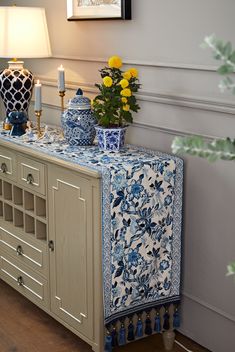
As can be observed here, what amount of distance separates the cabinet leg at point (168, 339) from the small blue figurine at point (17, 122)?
106cm

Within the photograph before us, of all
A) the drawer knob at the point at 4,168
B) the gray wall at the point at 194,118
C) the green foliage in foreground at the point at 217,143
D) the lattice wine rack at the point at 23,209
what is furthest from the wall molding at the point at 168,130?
the green foliage in foreground at the point at 217,143

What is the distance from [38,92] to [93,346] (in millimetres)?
1116

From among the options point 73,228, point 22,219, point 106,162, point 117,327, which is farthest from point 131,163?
point 22,219

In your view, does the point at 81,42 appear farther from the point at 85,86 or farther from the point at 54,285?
the point at 54,285

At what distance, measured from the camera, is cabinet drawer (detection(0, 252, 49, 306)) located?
2.39 m

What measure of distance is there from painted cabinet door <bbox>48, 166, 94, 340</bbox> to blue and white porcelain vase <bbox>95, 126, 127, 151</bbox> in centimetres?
20

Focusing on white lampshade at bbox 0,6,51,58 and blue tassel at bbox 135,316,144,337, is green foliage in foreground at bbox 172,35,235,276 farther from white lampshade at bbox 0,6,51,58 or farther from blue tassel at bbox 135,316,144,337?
white lampshade at bbox 0,6,51,58

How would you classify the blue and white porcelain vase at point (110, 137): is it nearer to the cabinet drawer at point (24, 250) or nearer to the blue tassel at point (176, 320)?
the cabinet drawer at point (24, 250)

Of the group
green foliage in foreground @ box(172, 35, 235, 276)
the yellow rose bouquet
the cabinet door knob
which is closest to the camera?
green foliage in foreground @ box(172, 35, 235, 276)

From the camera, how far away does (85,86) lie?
2.67m

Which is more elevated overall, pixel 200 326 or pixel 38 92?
pixel 38 92

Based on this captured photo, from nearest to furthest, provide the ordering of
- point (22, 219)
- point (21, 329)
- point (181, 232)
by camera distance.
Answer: point (181, 232) < point (21, 329) < point (22, 219)

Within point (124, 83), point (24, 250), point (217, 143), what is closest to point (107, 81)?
point (124, 83)

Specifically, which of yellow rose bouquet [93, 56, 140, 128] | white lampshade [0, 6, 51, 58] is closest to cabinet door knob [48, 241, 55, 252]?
yellow rose bouquet [93, 56, 140, 128]
